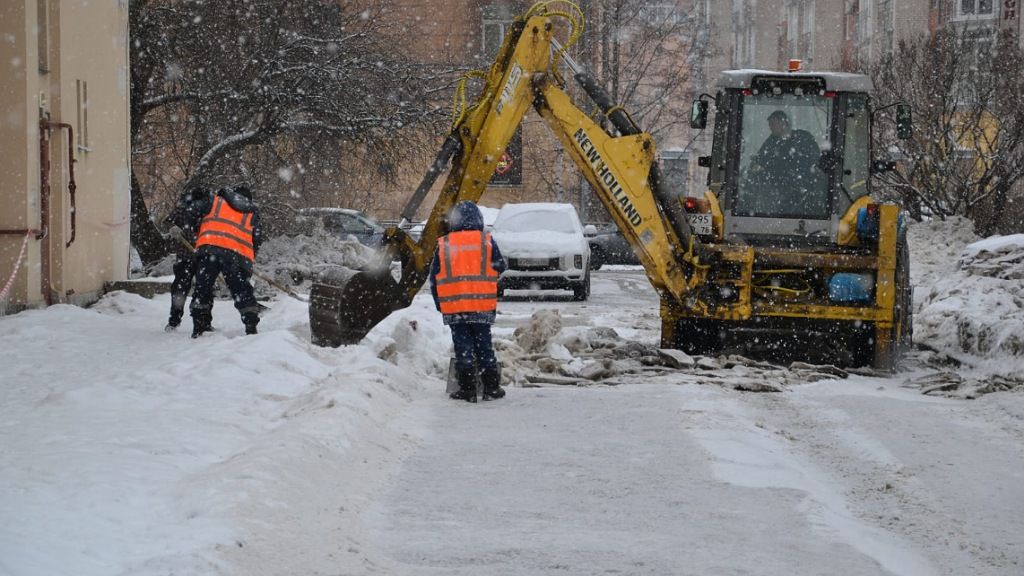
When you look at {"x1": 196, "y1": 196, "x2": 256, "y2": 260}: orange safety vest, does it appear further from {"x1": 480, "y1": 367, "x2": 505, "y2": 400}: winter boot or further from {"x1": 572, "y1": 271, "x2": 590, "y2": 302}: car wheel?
{"x1": 572, "y1": 271, "x2": 590, "y2": 302}: car wheel

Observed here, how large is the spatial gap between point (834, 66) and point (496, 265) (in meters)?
34.7

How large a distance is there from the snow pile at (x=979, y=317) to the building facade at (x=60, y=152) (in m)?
9.38

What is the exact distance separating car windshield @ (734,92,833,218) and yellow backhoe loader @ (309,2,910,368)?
0.05ft

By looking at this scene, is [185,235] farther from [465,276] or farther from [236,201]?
[465,276]

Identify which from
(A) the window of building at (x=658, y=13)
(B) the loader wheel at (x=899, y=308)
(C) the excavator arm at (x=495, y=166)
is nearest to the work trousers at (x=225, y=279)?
(C) the excavator arm at (x=495, y=166)

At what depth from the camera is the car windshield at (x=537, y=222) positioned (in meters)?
23.4

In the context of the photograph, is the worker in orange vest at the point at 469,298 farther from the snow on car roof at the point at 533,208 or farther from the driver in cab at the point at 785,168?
the snow on car roof at the point at 533,208

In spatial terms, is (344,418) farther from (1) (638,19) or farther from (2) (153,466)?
(1) (638,19)

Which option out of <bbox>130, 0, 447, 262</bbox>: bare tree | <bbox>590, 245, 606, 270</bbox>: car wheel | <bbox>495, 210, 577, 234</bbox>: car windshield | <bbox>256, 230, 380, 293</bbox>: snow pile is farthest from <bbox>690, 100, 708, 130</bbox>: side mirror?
<bbox>590, 245, 606, 270</bbox>: car wheel

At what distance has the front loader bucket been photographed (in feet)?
39.9

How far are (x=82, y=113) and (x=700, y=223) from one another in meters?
7.96

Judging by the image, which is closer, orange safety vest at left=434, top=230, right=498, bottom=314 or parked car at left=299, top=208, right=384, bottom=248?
orange safety vest at left=434, top=230, right=498, bottom=314

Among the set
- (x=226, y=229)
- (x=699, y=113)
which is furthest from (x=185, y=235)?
(x=699, y=113)

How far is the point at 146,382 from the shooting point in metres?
9.34
